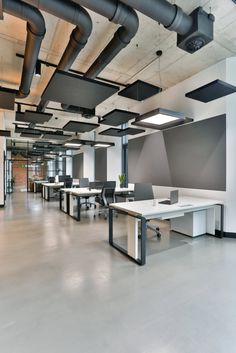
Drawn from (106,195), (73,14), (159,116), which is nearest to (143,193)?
(106,195)

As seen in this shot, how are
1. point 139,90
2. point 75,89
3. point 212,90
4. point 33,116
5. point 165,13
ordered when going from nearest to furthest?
point 165,13
point 212,90
point 75,89
point 139,90
point 33,116

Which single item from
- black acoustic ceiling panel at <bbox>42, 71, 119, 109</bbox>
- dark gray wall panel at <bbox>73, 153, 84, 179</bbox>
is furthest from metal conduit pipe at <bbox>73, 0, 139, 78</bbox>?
dark gray wall panel at <bbox>73, 153, 84, 179</bbox>

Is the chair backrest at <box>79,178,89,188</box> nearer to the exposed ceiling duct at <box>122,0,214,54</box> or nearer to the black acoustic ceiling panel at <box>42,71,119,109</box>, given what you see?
the black acoustic ceiling panel at <box>42,71,119,109</box>

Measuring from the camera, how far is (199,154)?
4629 mm

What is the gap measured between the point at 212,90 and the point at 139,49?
162cm

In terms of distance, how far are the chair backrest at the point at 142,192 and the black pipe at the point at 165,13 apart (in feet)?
9.47

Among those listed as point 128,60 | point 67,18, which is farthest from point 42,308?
point 128,60

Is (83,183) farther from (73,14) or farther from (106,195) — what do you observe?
(73,14)

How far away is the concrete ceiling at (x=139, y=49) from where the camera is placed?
3.08 m

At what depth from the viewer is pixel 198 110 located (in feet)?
15.3

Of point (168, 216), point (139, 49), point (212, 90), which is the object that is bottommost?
point (168, 216)

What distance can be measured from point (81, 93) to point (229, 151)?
10.7 feet

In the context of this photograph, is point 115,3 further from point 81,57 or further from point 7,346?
point 7,346

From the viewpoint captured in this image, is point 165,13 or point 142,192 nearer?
point 165,13
